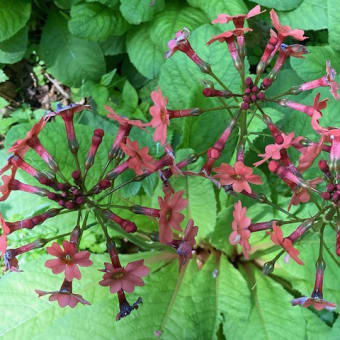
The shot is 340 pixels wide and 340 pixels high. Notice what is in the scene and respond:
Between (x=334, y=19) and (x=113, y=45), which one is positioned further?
(x=113, y=45)

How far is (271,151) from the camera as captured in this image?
2242 mm

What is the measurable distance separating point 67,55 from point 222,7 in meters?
1.63

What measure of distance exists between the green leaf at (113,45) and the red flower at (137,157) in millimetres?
2468

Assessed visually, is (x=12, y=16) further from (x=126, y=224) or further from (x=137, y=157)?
(x=126, y=224)

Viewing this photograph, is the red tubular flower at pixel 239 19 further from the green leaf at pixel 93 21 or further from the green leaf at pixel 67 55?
the green leaf at pixel 67 55

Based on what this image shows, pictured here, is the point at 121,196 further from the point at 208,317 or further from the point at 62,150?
the point at 208,317

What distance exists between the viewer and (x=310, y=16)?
13.0 ft

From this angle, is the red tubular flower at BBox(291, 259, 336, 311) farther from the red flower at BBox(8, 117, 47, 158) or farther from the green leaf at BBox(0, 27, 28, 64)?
the green leaf at BBox(0, 27, 28, 64)

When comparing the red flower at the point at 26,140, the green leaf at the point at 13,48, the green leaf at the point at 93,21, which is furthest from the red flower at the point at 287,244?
the green leaf at the point at 13,48

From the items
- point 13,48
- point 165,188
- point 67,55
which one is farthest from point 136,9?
point 165,188

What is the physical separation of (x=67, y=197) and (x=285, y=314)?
1.90 meters

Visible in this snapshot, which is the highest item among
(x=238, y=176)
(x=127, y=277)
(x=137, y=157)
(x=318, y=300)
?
(x=137, y=157)

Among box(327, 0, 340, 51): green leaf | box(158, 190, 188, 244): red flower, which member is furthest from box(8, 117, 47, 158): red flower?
box(327, 0, 340, 51): green leaf

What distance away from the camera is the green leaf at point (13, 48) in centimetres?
433
